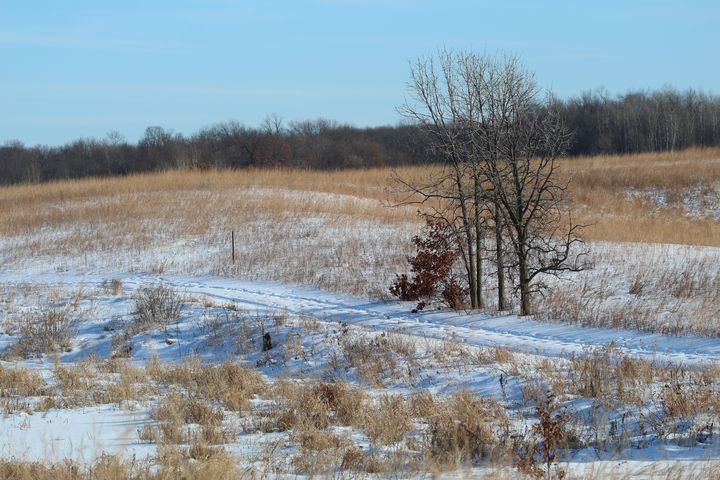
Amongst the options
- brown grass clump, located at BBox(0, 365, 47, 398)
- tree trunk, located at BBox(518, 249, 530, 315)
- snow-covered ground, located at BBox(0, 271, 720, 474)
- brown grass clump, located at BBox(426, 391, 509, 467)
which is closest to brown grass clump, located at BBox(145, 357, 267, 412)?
snow-covered ground, located at BBox(0, 271, 720, 474)

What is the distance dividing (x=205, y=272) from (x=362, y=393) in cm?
1387

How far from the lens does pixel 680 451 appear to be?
21.9 ft

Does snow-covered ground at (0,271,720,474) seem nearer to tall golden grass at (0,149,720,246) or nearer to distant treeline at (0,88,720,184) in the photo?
tall golden grass at (0,149,720,246)

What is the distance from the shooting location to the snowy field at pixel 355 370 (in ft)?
22.8

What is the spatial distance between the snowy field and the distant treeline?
40.7 metres

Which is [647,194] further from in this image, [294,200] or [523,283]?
[523,283]

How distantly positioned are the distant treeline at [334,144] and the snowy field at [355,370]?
4073cm

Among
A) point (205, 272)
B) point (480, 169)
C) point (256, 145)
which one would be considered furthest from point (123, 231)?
point (256, 145)

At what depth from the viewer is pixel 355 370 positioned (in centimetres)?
1158

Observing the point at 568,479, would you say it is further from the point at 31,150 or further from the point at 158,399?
the point at 31,150

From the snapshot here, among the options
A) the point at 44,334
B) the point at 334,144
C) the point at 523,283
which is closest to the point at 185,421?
the point at 44,334

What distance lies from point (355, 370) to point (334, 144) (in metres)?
62.6

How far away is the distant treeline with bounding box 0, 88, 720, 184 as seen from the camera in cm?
6506

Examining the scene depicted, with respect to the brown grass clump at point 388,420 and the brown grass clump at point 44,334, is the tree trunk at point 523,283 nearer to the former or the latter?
the brown grass clump at point 388,420
